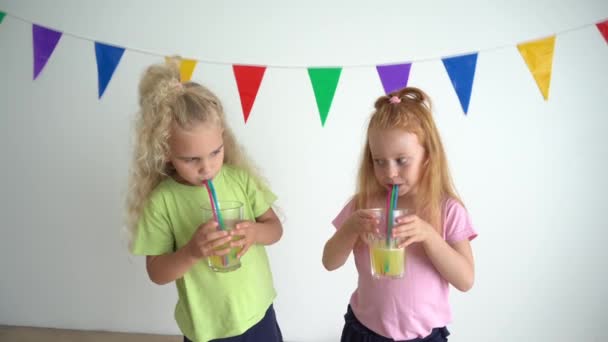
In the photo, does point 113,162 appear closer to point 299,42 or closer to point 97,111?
point 97,111

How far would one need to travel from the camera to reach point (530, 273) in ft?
5.13

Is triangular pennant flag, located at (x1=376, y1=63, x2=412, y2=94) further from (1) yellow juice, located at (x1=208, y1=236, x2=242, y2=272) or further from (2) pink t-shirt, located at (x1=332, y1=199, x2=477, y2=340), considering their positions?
(1) yellow juice, located at (x1=208, y1=236, x2=242, y2=272)

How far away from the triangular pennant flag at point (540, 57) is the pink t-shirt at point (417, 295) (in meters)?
0.80

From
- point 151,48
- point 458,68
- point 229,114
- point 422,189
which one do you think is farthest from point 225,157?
point 458,68

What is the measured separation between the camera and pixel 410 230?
0.83m

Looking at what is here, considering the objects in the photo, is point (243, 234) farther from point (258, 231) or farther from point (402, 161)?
point (402, 161)

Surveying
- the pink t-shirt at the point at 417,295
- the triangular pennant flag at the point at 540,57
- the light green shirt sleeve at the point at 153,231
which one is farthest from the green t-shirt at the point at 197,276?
the triangular pennant flag at the point at 540,57

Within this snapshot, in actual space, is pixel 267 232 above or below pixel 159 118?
below

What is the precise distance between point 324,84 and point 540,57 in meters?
0.78

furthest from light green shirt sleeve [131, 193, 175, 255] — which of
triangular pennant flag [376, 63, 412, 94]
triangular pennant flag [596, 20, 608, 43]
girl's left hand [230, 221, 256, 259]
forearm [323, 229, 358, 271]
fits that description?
triangular pennant flag [596, 20, 608, 43]

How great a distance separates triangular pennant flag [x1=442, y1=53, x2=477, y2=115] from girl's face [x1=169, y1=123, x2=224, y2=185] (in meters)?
0.93

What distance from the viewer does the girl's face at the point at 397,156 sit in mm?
901

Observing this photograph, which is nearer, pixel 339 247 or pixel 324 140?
pixel 339 247

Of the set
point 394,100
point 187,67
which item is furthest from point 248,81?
point 394,100
